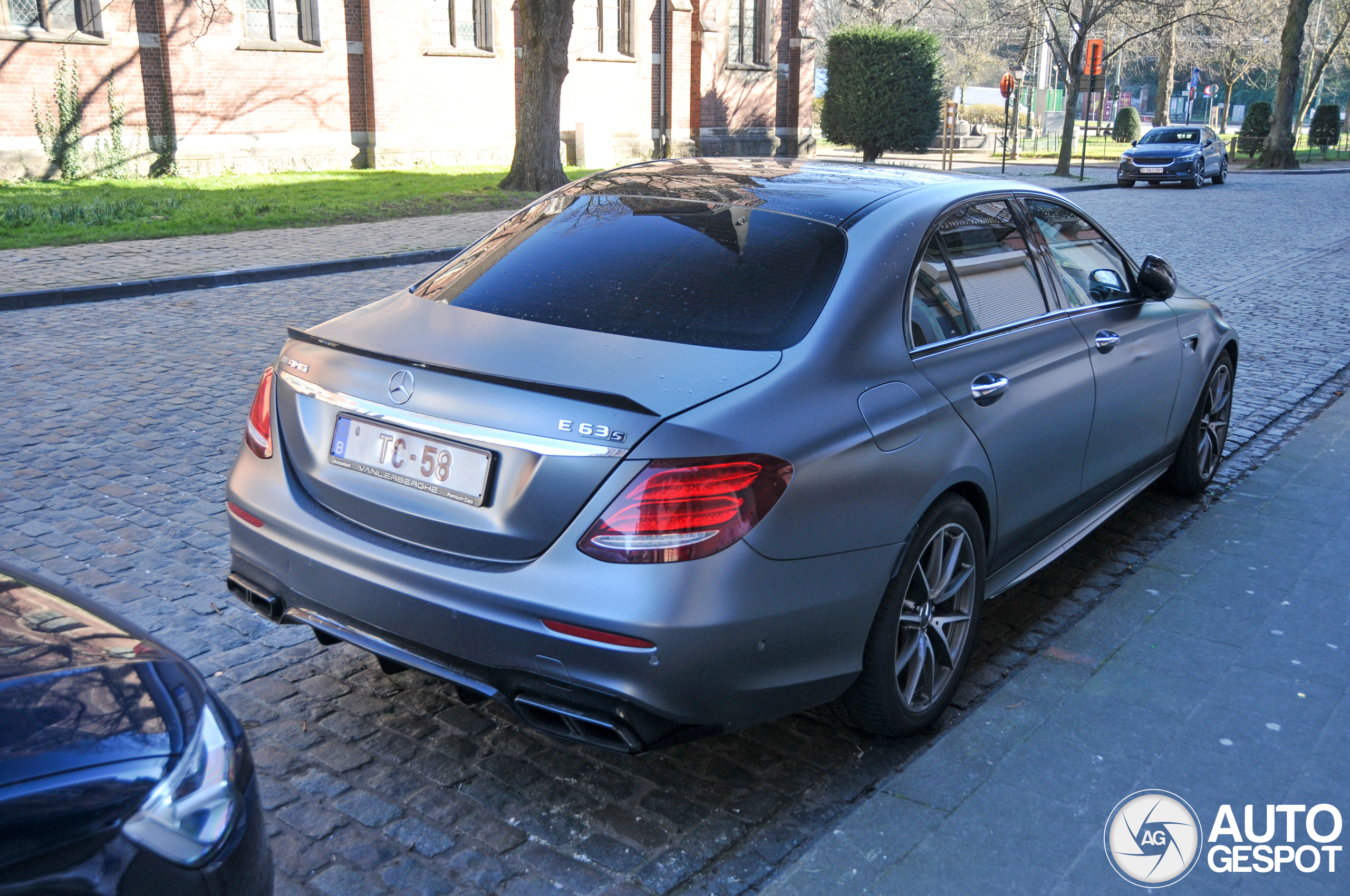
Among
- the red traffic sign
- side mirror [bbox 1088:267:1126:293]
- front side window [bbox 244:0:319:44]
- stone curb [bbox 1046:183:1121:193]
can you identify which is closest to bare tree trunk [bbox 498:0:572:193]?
front side window [bbox 244:0:319:44]

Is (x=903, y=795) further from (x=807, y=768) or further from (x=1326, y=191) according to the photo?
(x=1326, y=191)

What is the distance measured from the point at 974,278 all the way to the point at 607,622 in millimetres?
1898

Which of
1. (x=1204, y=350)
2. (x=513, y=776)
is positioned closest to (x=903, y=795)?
(x=513, y=776)

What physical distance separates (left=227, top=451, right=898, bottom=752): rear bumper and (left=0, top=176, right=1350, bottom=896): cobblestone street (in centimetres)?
36

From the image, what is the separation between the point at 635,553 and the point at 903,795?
1066mm

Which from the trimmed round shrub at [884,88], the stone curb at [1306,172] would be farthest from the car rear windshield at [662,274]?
the stone curb at [1306,172]

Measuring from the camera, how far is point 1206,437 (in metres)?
5.86

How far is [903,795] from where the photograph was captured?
3156 millimetres

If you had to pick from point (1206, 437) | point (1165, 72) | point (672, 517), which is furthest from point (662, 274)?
point (1165, 72)

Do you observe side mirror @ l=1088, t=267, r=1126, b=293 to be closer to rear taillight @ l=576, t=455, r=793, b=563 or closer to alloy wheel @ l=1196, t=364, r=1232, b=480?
alloy wheel @ l=1196, t=364, r=1232, b=480

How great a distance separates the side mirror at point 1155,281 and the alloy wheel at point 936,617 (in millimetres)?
1914

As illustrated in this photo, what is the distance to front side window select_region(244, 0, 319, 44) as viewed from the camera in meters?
25.2

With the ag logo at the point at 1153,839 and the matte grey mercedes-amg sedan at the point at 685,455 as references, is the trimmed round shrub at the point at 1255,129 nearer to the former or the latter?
the matte grey mercedes-amg sedan at the point at 685,455

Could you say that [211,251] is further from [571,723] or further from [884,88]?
[884,88]
